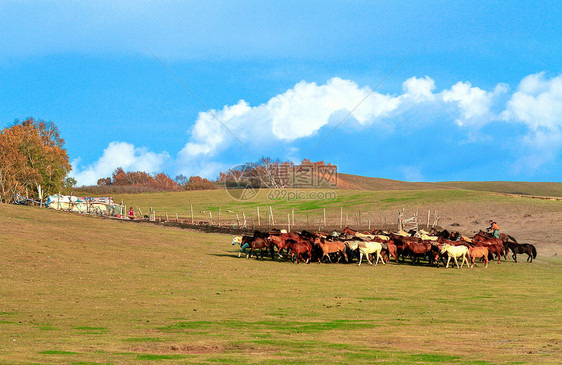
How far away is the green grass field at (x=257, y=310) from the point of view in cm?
948

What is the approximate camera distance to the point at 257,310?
47.9ft

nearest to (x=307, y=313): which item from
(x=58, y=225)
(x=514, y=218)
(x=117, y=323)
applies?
(x=117, y=323)

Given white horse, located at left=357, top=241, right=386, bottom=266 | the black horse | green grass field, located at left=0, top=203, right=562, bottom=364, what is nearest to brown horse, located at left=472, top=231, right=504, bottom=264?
the black horse

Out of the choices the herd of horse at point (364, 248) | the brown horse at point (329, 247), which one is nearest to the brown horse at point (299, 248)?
the herd of horse at point (364, 248)

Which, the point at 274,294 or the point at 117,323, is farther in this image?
the point at 274,294

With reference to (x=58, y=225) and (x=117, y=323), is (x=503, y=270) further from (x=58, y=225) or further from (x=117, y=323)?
(x=58, y=225)

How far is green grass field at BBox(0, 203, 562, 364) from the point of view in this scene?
9477 millimetres

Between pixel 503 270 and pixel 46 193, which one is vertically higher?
pixel 46 193

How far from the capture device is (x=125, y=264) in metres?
23.6

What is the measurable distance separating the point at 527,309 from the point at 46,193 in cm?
7126

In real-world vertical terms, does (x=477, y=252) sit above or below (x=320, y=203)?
below

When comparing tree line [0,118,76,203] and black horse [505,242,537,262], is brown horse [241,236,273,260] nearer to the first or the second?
black horse [505,242,537,262]

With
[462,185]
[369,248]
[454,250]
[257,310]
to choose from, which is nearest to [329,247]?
[369,248]

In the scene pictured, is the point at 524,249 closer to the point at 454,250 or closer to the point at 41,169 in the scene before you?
the point at 454,250
